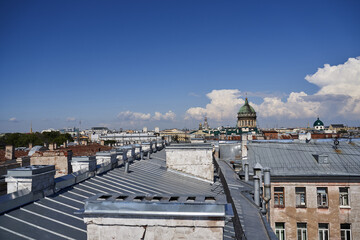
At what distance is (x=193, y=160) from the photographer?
15406 mm

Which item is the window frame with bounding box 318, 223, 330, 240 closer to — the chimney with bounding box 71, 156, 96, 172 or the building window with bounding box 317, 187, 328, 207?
the building window with bounding box 317, 187, 328, 207

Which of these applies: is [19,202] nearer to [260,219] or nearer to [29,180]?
[29,180]

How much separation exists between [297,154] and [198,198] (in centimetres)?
1902

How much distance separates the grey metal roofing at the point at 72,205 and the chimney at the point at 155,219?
114cm

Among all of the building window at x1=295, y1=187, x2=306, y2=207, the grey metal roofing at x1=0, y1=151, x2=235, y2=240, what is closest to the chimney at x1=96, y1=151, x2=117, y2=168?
the grey metal roofing at x1=0, y1=151, x2=235, y2=240

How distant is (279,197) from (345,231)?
13.4 ft

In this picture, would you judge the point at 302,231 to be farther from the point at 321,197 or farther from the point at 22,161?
the point at 22,161

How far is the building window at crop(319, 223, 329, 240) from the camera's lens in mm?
17969

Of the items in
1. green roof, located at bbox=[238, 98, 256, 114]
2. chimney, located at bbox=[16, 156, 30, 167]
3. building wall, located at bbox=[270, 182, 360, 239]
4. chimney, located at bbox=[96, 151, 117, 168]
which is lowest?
building wall, located at bbox=[270, 182, 360, 239]

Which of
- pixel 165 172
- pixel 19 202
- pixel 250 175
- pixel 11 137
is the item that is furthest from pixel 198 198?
pixel 11 137

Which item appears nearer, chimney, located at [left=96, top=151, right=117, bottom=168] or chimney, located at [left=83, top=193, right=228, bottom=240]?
chimney, located at [left=83, top=193, right=228, bottom=240]

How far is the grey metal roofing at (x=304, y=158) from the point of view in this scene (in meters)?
19.1

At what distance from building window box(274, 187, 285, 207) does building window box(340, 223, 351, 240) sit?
11.7ft

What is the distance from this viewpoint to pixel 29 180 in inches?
287
